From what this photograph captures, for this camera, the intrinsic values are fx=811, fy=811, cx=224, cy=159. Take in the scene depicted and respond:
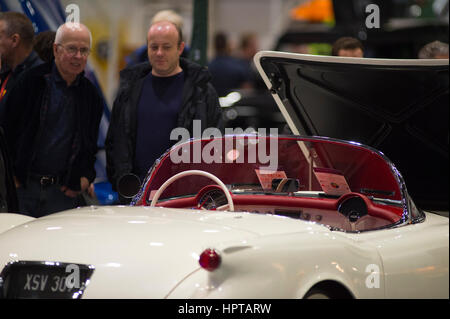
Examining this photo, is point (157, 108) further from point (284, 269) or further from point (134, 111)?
point (284, 269)

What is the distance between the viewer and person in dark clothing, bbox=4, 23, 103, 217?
19.1 ft

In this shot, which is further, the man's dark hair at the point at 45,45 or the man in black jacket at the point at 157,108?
the man's dark hair at the point at 45,45

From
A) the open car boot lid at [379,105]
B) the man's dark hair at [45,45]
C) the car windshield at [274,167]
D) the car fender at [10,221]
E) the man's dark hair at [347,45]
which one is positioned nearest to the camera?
the car fender at [10,221]

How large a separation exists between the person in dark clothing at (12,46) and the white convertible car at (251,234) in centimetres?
160

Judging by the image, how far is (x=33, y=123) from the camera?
5.84 meters

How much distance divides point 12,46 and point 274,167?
2.30 metres

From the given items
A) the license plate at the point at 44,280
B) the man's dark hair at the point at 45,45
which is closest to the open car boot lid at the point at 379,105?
the man's dark hair at the point at 45,45

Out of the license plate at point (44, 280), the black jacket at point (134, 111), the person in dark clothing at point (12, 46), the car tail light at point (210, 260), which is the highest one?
the person in dark clothing at point (12, 46)

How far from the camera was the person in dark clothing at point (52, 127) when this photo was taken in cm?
582

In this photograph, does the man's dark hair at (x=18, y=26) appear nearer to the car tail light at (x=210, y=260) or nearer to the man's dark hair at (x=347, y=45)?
the man's dark hair at (x=347, y=45)

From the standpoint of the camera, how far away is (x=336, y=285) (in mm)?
3781
